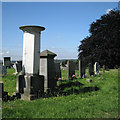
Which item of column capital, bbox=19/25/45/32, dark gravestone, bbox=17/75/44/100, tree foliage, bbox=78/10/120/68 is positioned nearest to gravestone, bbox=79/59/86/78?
dark gravestone, bbox=17/75/44/100

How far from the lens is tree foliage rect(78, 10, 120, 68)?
24453 mm

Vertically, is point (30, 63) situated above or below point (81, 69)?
above

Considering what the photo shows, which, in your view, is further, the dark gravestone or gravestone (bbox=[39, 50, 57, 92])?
gravestone (bbox=[39, 50, 57, 92])

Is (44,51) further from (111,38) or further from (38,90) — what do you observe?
(111,38)

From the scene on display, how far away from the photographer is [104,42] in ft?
84.9

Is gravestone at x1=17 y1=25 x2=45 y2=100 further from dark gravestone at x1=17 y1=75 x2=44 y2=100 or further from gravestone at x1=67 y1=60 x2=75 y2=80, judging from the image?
gravestone at x1=67 y1=60 x2=75 y2=80

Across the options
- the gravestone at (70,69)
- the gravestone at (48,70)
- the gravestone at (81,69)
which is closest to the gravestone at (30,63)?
the gravestone at (48,70)

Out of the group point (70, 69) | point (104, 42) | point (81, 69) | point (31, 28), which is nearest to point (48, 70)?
point (31, 28)

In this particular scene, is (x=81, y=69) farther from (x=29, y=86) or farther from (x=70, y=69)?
(x=29, y=86)

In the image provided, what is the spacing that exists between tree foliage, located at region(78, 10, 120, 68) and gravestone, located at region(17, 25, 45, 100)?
1868 cm

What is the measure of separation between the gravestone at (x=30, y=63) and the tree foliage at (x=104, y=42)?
1868 centimetres

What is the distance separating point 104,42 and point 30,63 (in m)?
21.0

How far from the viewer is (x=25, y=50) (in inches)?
277

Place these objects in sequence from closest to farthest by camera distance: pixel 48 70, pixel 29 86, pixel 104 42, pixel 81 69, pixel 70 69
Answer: pixel 29 86
pixel 48 70
pixel 70 69
pixel 81 69
pixel 104 42
